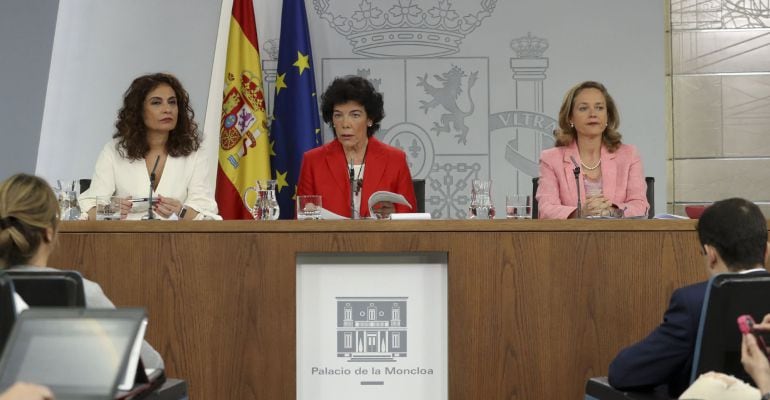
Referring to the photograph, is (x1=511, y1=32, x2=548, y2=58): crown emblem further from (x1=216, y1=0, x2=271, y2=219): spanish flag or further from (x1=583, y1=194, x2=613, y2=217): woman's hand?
(x1=583, y1=194, x2=613, y2=217): woman's hand

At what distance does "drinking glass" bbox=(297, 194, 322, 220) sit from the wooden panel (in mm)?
174

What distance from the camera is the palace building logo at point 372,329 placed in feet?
11.4

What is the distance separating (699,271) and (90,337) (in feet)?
7.50

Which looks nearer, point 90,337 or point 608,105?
point 90,337

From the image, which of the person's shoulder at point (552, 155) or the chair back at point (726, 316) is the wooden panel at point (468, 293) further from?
the chair back at point (726, 316)

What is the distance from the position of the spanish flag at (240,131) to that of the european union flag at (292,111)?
85mm

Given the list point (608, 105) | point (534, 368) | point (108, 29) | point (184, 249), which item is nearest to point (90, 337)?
point (184, 249)

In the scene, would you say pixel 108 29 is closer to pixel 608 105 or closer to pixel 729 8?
pixel 608 105

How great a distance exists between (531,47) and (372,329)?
2849 mm

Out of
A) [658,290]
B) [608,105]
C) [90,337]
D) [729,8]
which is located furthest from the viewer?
[729,8]

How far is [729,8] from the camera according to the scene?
230 inches

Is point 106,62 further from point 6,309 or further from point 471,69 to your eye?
point 6,309

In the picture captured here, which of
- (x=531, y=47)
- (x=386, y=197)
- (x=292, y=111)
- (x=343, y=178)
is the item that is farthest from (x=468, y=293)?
(x=531, y=47)

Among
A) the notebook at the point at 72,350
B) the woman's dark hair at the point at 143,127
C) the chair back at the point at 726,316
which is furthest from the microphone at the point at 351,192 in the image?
the notebook at the point at 72,350
